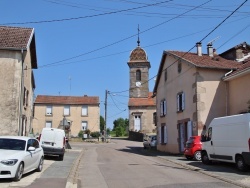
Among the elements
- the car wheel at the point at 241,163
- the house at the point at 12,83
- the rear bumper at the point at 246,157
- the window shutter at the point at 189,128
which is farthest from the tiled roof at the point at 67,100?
the rear bumper at the point at 246,157

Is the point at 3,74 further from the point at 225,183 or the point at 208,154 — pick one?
the point at 225,183

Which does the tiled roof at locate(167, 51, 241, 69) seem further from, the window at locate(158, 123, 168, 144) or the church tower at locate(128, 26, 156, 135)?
the church tower at locate(128, 26, 156, 135)

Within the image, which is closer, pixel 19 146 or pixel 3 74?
pixel 19 146

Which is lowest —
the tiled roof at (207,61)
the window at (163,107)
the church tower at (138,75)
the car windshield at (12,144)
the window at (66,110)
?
the car windshield at (12,144)

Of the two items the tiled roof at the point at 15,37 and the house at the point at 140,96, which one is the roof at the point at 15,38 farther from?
the house at the point at 140,96

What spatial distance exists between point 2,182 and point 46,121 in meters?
55.3

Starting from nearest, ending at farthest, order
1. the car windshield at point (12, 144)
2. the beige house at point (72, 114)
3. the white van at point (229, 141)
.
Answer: the car windshield at point (12, 144), the white van at point (229, 141), the beige house at point (72, 114)

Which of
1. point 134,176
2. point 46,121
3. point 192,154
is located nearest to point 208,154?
point 192,154

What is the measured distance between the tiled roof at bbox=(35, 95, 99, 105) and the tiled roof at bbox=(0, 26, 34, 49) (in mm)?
39870

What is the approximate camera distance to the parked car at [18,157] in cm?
1149

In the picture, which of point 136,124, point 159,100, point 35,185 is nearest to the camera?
point 35,185

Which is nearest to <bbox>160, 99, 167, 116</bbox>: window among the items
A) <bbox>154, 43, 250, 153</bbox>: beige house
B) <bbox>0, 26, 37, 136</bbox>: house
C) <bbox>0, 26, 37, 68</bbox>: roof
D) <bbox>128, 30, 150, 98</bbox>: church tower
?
<bbox>154, 43, 250, 153</bbox>: beige house

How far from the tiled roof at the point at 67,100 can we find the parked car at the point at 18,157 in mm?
51079

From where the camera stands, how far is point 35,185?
1134 cm
